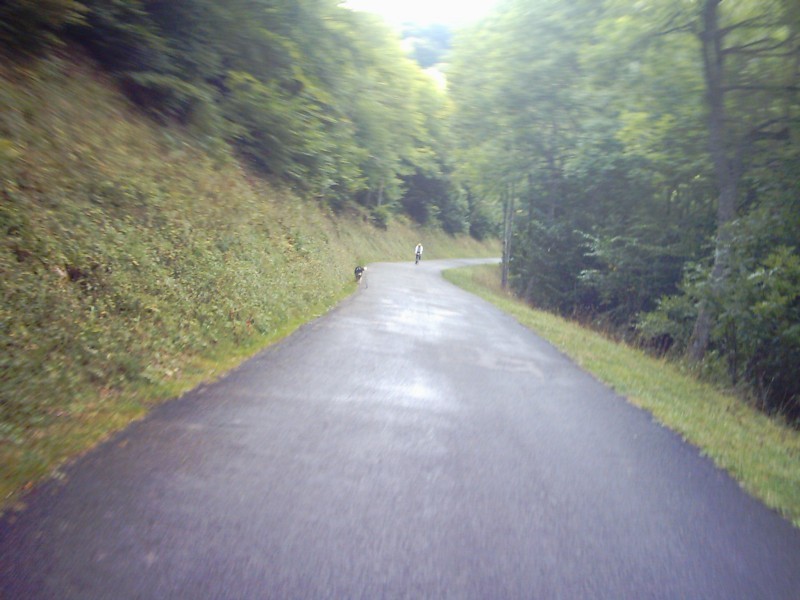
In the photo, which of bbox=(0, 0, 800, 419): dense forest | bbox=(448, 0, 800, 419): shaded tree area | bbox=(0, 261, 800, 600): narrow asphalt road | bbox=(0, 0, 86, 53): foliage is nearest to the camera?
bbox=(0, 261, 800, 600): narrow asphalt road

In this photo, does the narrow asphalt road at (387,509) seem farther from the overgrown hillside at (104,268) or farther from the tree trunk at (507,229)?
the tree trunk at (507,229)

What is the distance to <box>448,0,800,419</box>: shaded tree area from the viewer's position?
41.6ft

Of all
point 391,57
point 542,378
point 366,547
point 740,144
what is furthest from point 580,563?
point 391,57

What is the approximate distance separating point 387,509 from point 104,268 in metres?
4.71

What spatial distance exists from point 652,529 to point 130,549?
3.30 meters

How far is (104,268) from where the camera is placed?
771cm

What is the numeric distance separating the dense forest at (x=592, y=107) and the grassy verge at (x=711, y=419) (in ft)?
6.93

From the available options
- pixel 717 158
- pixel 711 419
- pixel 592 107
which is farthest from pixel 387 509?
pixel 592 107

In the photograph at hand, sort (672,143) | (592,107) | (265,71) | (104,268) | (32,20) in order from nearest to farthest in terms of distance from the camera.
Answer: (104,268), (32,20), (265,71), (672,143), (592,107)

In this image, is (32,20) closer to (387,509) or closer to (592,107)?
(387,509)

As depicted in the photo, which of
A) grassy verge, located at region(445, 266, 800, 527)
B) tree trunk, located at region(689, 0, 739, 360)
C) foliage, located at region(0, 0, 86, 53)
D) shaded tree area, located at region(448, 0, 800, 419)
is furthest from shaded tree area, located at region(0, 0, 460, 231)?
tree trunk, located at region(689, 0, 739, 360)

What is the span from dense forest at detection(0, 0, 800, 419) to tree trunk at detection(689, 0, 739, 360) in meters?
0.04

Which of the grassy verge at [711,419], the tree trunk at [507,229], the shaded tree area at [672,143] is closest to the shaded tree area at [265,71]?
the shaded tree area at [672,143]

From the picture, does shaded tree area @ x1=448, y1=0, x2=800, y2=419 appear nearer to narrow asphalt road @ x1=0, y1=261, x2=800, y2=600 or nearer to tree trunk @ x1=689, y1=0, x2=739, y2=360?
tree trunk @ x1=689, y1=0, x2=739, y2=360
